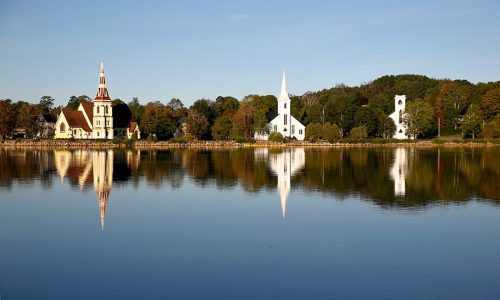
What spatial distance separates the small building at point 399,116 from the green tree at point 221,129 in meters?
28.4

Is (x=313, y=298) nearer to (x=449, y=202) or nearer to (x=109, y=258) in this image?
(x=109, y=258)

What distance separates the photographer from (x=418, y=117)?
304ft

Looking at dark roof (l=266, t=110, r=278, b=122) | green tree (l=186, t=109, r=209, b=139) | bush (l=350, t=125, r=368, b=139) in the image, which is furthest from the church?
Result: bush (l=350, t=125, r=368, b=139)

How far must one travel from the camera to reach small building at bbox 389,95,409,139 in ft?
323

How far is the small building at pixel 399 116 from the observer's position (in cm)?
9856

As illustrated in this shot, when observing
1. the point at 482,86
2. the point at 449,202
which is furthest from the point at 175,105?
the point at 449,202

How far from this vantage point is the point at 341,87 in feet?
464

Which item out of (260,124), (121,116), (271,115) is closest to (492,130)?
(260,124)

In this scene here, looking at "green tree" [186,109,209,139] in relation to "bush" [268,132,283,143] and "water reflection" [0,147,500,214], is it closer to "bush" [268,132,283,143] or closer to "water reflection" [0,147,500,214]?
"bush" [268,132,283,143]

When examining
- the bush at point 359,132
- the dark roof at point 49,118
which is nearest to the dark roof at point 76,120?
the dark roof at point 49,118

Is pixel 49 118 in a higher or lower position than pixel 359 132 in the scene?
higher

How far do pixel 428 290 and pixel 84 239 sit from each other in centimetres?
961

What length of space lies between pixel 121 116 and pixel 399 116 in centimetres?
4939

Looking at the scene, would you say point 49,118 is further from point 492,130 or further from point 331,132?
point 492,130
